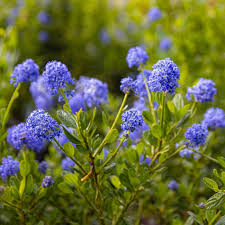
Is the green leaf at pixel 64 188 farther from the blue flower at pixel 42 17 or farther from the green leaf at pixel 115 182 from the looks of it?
the blue flower at pixel 42 17

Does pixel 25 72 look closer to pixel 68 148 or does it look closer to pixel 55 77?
pixel 55 77

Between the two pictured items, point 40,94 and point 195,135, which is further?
point 40,94

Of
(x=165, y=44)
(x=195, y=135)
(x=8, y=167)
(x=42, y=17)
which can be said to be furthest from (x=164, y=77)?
(x=42, y=17)

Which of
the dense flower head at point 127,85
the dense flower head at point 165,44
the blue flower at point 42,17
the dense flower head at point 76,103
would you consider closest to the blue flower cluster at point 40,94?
the dense flower head at point 76,103

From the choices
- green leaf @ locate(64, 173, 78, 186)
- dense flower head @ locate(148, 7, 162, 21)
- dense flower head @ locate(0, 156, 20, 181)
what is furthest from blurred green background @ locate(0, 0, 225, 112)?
green leaf @ locate(64, 173, 78, 186)

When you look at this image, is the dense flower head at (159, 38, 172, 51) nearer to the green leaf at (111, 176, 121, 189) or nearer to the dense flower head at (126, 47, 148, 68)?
the dense flower head at (126, 47, 148, 68)

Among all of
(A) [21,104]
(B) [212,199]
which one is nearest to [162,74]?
(B) [212,199]

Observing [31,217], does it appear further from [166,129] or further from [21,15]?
[21,15]
